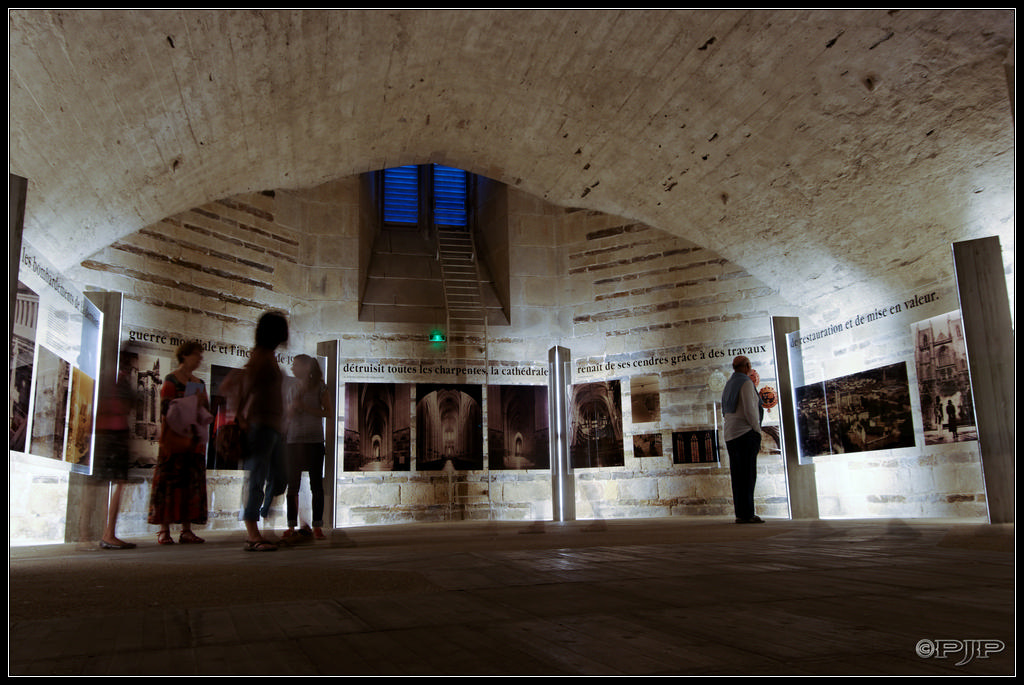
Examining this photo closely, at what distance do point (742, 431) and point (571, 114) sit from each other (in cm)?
364

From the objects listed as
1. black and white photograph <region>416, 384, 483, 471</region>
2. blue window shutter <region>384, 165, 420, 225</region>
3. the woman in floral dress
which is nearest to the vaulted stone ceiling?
the woman in floral dress

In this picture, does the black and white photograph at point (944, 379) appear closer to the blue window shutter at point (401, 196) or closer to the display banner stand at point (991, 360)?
the display banner stand at point (991, 360)

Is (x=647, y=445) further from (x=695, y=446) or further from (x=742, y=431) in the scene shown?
(x=742, y=431)

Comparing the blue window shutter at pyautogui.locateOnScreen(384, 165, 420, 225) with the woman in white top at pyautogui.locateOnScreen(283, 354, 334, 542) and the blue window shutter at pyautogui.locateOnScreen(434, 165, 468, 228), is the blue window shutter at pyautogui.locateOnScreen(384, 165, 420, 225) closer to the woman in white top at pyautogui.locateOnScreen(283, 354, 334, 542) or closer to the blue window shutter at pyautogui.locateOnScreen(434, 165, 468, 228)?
the blue window shutter at pyautogui.locateOnScreen(434, 165, 468, 228)

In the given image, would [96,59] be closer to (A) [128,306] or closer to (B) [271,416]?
(B) [271,416]

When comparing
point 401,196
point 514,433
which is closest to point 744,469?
point 514,433

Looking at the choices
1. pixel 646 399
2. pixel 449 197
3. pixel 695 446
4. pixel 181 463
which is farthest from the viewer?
pixel 449 197

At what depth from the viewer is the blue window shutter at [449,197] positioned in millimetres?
13438

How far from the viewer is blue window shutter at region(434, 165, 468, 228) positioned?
1344cm

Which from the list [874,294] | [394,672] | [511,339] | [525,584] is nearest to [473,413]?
[511,339]

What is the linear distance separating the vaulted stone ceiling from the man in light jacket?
2.25 metres

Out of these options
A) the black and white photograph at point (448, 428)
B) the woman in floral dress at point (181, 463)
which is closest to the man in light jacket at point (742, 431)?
the black and white photograph at point (448, 428)

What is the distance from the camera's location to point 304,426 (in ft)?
19.8

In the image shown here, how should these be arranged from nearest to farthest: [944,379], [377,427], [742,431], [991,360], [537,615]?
[537,615] → [991,360] → [742,431] → [944,379] → [377,427]
